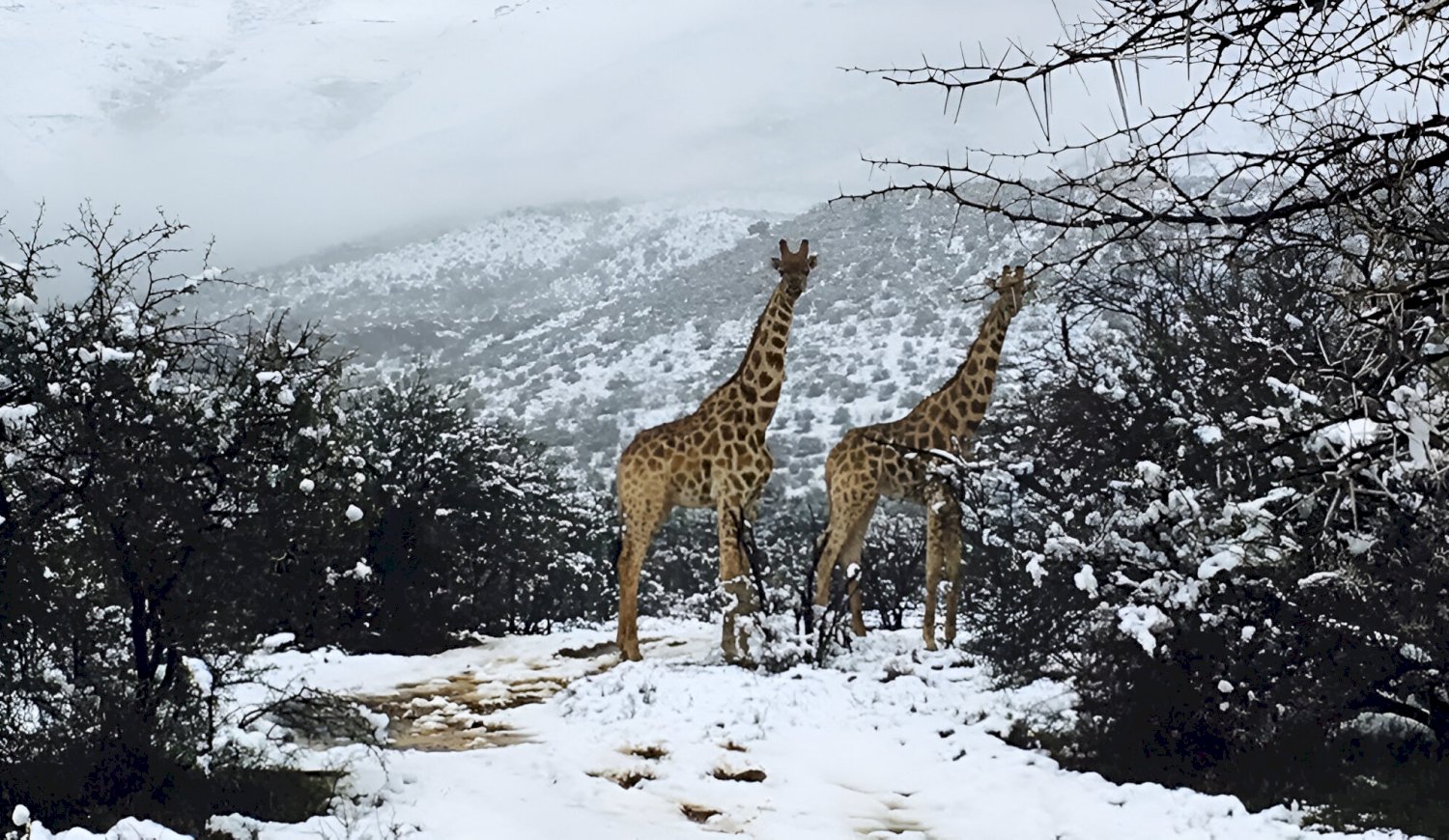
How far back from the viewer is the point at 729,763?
7.74 m

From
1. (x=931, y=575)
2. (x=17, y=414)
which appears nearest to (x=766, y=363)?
(x=931, y=575)

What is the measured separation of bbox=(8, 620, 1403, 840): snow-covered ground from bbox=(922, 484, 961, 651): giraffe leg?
436 millimetres

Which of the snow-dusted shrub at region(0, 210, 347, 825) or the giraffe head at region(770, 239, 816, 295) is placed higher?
the giraffe head at region(770, 239, 816, 295)

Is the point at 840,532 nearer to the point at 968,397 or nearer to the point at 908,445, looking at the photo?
the point at 908,445

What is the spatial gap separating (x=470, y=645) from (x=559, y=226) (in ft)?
516

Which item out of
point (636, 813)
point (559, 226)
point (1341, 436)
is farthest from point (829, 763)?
point (559, 226)

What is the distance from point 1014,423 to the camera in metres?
11.0

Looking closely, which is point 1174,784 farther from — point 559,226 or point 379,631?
point 559,226

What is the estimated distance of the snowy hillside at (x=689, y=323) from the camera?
2346 inches

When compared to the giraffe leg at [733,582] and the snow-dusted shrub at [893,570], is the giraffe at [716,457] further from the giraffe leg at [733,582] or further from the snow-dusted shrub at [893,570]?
the snow-dusted shrub at [893,570]

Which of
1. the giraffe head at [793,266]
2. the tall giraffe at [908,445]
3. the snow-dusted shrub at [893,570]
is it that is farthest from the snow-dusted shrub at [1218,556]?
the snow-dusted shrub at [893,570]

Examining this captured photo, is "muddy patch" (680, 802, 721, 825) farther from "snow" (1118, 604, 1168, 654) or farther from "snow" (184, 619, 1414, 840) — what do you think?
"snow" (1118, 604, 1168, 654)

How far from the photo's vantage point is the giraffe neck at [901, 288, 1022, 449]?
1222 centimetres

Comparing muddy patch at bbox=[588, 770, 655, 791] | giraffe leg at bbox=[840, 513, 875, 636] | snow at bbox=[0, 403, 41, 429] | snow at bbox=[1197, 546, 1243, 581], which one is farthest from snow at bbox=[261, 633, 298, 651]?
giraffe leg at bbox=[840, 513, 875, 636]
